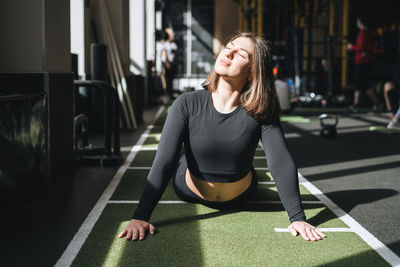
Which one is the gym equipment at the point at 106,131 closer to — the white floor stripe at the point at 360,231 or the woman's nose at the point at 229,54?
the white floor stripe at the point at 360,231

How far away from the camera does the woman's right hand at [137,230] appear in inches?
94.6

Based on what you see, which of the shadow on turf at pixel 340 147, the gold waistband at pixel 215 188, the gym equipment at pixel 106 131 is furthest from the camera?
the shadow on turf at pixel 340 147

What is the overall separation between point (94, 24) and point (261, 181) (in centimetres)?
455

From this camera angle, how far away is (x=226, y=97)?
2.72m

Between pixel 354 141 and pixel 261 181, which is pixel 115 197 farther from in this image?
pixel 354 141

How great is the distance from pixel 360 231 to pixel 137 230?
1.22 m

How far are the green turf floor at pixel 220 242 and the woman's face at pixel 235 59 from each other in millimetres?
856

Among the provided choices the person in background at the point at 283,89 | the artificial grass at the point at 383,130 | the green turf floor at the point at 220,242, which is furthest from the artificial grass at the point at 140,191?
the person in background at the point at 283,89

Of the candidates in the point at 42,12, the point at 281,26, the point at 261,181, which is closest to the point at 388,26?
the point at 281,26

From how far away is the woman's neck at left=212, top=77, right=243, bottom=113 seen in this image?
8.86ft

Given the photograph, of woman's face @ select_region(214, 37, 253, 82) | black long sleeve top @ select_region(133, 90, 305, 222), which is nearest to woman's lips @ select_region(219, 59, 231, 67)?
woman's face @ select_region(214, 37, 253, 82)

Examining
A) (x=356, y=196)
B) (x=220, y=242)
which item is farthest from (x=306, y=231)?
(x=356, y=196)

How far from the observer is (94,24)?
24.1 feet

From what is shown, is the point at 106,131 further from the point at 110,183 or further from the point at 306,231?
the point at 306,231
